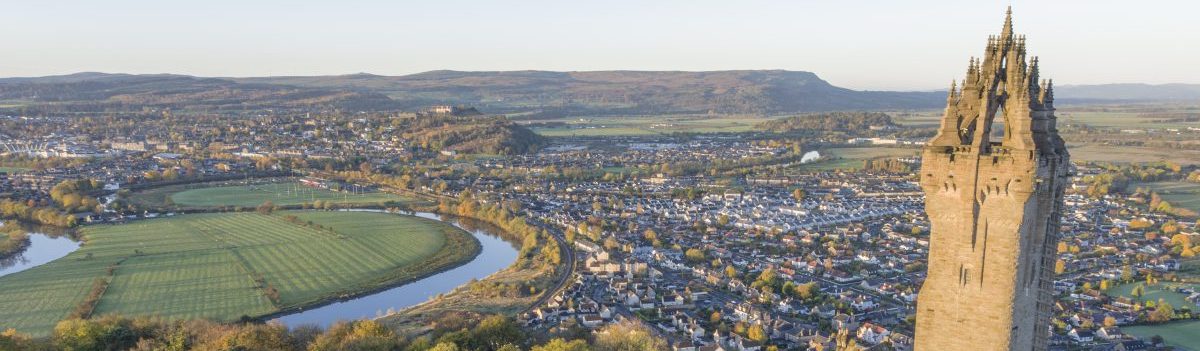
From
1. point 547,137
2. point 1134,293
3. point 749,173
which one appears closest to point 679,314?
point 1134,293

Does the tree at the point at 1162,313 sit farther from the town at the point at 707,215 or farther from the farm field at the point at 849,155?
the farm field at the point at 849,155

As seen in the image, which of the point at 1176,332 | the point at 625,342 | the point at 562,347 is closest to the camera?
the point at 562,347

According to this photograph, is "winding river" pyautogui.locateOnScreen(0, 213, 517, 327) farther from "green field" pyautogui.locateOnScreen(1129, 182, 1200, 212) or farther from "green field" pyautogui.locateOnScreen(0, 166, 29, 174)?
"green field" pyautogui.locateOnScreen(1129, 182, 1200, 212)

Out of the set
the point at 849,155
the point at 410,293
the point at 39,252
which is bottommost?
the point at 39,252

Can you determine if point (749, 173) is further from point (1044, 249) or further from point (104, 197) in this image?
point (1044, 249)

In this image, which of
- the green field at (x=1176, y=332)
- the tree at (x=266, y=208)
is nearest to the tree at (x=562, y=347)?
the green field at (x=1176, y=332)

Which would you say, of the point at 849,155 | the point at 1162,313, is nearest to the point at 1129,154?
the point at 849,155

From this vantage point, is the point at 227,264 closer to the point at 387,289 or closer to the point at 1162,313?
the point at 387,289
